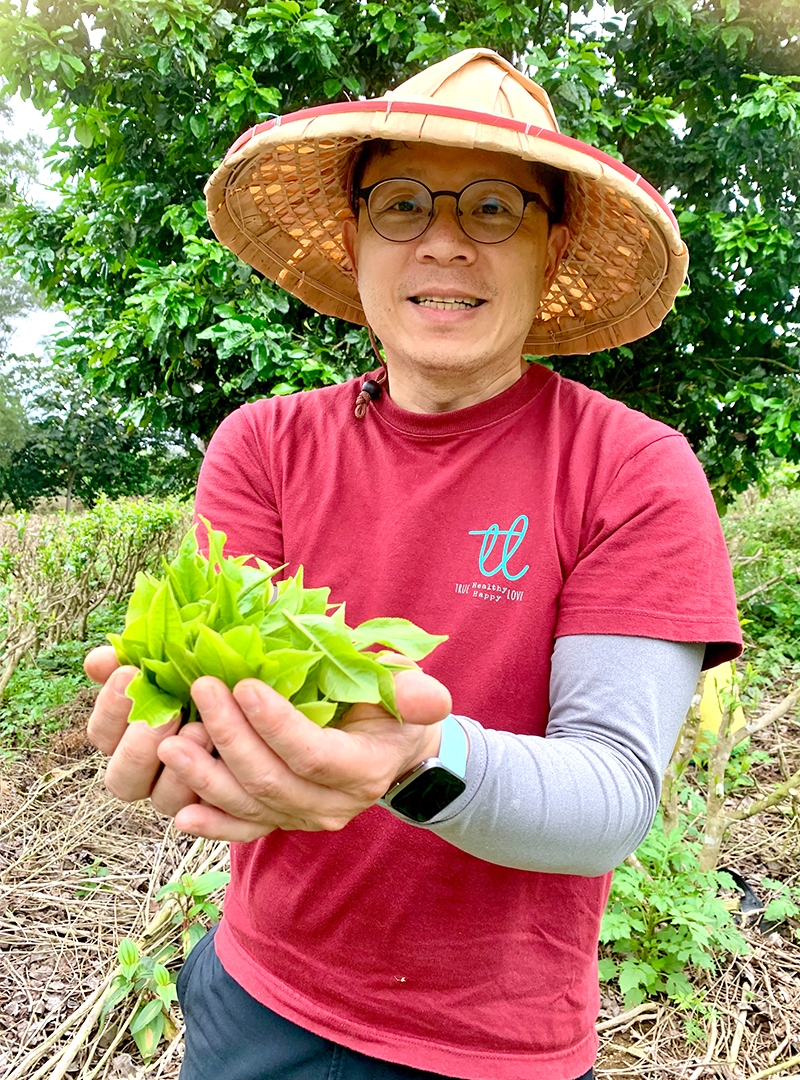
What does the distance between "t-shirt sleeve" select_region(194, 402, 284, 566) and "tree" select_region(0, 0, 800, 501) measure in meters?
2.56

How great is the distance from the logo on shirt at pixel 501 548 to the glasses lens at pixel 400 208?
0.61m

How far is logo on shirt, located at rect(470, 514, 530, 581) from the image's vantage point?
138 cm

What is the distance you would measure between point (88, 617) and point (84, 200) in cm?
338

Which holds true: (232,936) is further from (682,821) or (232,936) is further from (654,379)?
(654,379)

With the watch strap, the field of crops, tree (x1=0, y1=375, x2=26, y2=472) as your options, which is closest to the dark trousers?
the watch strap

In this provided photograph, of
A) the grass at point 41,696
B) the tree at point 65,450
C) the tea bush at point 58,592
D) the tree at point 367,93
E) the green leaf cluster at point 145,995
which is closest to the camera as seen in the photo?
the green leaf cluster at point 145,995

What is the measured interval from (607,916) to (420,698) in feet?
7.53

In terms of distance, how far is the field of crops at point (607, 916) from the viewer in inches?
104

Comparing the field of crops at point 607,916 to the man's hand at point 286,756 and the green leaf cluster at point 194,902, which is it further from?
the man's hand at point 286,756

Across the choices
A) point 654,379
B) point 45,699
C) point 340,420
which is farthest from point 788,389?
point 45,699

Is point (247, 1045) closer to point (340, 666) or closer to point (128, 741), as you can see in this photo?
point (128, 741)

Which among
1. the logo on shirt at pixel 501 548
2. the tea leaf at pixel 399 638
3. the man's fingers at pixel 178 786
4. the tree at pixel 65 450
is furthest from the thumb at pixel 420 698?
the tree at pixel 65 450

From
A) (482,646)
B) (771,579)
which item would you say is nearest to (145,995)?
(482,646)

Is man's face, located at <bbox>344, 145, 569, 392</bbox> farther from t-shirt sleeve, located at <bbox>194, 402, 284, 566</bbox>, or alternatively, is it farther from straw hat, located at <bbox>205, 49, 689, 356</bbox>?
t-shirt sleeve, located at <bbox>194, 402, 284, 566</bbox>
